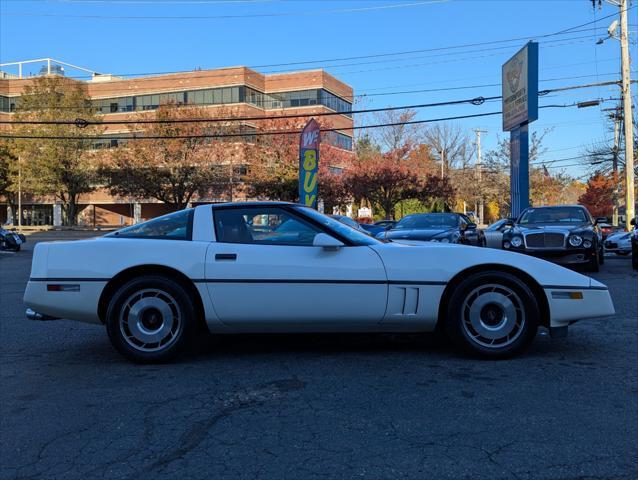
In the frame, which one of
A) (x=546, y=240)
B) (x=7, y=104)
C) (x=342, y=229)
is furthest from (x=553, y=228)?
(x=7, y=104)

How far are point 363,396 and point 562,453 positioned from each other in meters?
1.36

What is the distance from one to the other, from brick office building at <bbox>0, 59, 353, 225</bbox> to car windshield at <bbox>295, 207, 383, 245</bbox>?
44.0m

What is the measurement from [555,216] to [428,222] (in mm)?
2841

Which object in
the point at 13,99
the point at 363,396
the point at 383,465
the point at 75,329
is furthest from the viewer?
the point at 13,99

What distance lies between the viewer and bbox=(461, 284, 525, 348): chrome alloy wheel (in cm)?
467

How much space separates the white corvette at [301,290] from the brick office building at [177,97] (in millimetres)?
44430

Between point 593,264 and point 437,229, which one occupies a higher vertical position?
point 437,229

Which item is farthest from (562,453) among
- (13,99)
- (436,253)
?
(13,99)

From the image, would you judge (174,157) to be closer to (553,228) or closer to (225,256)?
(553,228)

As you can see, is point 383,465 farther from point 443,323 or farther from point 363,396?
point 443,323

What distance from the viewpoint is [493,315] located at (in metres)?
4.71

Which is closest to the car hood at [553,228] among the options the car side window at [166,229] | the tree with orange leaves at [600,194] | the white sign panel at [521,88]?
the white sign panel at [521,88]

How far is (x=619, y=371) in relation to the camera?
4.42 meters

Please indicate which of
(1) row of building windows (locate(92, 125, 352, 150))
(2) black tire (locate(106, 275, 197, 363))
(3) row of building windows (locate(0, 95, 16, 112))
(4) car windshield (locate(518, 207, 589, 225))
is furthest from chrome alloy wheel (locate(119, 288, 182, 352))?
(3) row of building windows (locate(0, 95, 16, 112))
